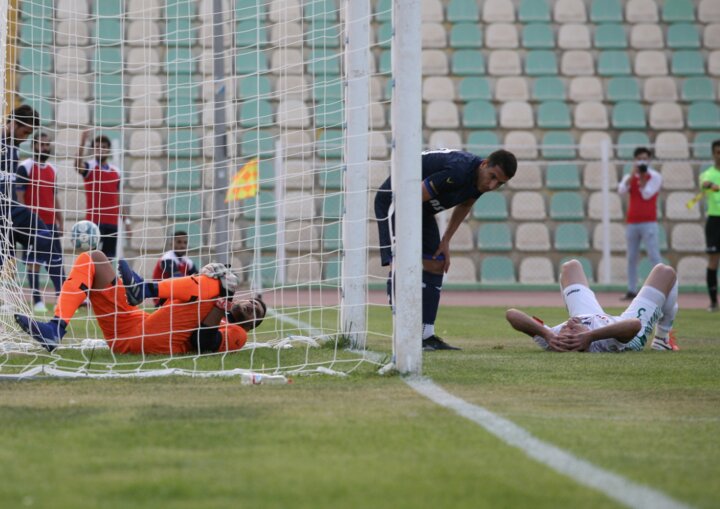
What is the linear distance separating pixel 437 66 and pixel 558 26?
262cm

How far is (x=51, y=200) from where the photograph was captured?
1416cm

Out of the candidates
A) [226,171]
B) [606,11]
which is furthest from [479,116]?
[226,171]

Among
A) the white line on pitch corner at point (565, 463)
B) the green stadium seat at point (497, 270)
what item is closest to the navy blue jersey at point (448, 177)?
the white line on pitch corner at point (565, 463)

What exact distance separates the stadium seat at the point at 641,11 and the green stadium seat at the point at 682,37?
44cm

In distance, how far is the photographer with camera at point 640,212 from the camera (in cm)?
1770

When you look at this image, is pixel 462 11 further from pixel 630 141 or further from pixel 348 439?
pixel 348 439

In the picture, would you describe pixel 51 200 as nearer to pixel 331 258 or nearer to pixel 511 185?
pixel 331 258

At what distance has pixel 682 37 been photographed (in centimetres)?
2242

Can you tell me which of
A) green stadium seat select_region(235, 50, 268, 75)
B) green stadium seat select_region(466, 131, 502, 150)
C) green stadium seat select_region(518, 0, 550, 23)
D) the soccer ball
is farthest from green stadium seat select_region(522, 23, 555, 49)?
the soccer ball

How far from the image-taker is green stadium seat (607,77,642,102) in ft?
71.8

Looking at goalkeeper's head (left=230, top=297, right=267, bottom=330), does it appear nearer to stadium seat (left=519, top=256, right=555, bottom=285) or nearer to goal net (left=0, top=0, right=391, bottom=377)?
goal net (left=0, top=0, right=391, bottom=377)

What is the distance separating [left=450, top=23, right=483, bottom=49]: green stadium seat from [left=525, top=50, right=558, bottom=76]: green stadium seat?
1.00m

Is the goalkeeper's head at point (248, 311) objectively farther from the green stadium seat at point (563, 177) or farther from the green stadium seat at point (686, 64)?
the green stadium seat at point (686, 64)

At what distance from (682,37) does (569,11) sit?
2.23 meters
